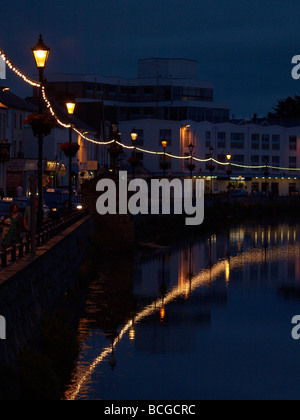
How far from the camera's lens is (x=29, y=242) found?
22.3 m

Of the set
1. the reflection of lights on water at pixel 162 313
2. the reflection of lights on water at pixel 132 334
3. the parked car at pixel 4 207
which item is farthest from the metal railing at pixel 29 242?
the reflection of lights on water at pixel 162 313

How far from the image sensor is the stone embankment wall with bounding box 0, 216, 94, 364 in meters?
16.7

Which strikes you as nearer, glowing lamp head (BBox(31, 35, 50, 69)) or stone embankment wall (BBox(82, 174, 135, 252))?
glowing lamp head (BBox(31, 35, 50, 69))

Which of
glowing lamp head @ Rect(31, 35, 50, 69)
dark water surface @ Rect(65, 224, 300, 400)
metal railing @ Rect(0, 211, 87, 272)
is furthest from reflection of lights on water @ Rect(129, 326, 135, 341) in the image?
glowing lamp head @ Rect(31, 35, 50, 69)

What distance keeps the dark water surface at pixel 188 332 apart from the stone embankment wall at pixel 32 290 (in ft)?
4.90

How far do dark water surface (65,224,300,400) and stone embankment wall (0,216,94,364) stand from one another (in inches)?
58.8

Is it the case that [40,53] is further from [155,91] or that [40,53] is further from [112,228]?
[155,91]

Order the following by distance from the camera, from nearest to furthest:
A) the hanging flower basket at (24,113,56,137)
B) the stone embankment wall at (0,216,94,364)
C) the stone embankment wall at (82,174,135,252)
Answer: the stone embankment wall at (0,216,94,364)
the hanging flower basket at (24,113,56,137)
the stone embankment wall at (82,174,135,252)

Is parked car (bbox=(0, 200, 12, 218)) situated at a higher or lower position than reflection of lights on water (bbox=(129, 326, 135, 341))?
higher

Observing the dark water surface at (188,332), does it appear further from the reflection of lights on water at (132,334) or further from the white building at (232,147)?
the white building at (232,147)

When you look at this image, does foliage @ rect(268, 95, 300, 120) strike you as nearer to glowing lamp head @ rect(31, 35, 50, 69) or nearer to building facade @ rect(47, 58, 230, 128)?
building facade @ rect(47, 58, 230, 128)
